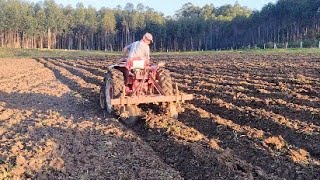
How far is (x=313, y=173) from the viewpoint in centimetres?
639

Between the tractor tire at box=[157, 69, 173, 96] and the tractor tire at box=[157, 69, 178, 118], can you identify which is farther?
the tractor tire at box=[157, 69, 173, 96]

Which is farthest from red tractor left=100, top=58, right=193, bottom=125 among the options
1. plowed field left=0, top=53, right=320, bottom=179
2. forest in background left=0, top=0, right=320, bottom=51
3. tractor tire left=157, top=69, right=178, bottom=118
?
forest in background left=0, top=0, right=320, bottom=51

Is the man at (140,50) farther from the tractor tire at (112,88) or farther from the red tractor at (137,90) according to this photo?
the tractor tire at (112,88)

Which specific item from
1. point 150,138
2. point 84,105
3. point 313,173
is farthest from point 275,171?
point 84,105

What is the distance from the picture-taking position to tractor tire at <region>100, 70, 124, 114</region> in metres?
10.5

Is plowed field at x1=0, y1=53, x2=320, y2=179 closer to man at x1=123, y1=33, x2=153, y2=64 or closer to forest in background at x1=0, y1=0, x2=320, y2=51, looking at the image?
man at x1=123, y1=33, x2=153, y2=64

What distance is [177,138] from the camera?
328 inches

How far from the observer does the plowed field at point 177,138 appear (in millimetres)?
6477

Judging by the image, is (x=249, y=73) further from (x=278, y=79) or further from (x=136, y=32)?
(x=136, y=32)

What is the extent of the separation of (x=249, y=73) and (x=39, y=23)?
6723 centimetres

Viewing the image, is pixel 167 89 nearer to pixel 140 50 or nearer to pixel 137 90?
pixel 137 90

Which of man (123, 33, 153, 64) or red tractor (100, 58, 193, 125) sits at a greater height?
man (123, 33, 153, 64)

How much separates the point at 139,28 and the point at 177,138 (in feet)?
274

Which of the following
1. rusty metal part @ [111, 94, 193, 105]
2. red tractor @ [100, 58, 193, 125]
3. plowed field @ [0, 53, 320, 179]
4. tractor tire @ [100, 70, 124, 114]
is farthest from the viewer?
tractor tire @ [100, 70, 124, 114]
